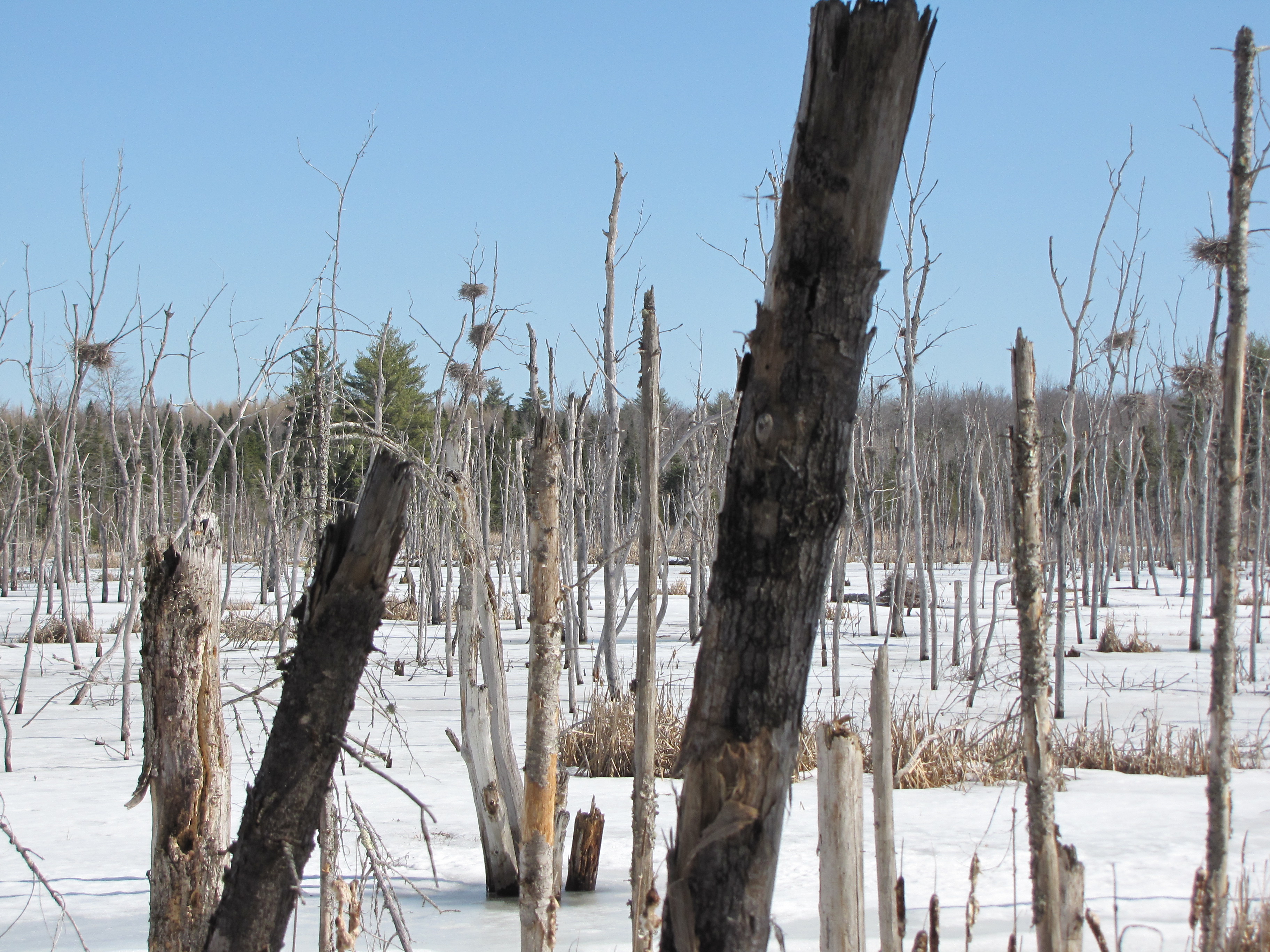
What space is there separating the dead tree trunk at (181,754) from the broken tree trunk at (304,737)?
324 millimetres

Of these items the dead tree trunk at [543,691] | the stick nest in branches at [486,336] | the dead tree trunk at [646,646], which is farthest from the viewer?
the stick nest in branches at [486,336]

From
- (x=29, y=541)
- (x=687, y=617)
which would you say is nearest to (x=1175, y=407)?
(x=687, y=617)

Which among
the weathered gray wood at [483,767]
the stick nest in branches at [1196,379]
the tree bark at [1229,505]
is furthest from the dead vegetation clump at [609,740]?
the stick nest in branches at [1196,379]

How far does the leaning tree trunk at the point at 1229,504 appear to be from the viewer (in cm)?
195

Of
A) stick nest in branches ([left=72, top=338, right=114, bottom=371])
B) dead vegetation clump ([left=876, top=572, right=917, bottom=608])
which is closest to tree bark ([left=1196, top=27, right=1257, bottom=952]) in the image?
stick nest in branches ([left=72, top=338, right=114, bottom=371])

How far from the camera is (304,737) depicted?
173cm

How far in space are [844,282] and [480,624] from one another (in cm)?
329

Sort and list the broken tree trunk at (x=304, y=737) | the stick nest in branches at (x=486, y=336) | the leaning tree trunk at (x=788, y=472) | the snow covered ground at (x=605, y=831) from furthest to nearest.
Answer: the stick nest in branches at (x=486, y=336) → the snow covered ground at (x=605, y=831) → the broken tree trunk at (x=304, y=737) → the leaning tree trunk at (x=788, y=472)

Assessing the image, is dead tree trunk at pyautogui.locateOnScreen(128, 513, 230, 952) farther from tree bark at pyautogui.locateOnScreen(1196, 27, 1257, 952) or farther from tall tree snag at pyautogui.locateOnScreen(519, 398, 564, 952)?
tree bark at pyautogui.locateOnScreen(1196, 27, 1257, 952)

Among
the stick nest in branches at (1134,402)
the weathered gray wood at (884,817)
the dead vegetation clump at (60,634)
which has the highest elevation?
the stick nest in branches at (1134,402)

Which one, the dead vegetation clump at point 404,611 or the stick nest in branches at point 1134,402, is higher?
the stick nest in branches at point 1134,402

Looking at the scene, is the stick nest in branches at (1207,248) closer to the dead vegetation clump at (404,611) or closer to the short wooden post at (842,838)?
the short wooden post at (842,838)

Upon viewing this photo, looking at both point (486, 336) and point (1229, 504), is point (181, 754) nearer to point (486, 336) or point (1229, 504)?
point (1229, 504)

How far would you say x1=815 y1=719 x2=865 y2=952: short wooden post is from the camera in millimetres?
1994
